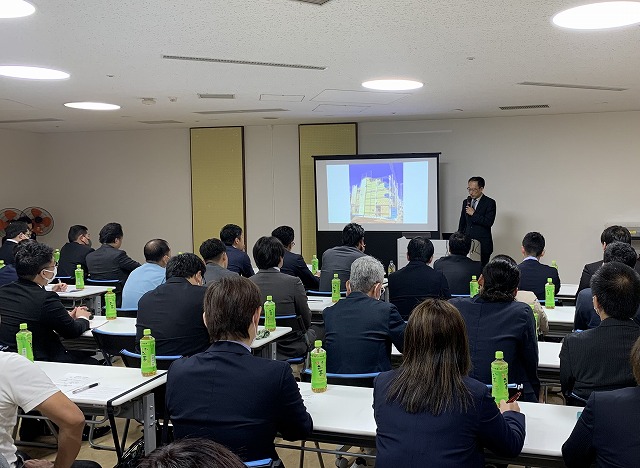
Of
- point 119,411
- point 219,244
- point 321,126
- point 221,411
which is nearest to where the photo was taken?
point 221,411

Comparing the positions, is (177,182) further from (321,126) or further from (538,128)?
(538,128)

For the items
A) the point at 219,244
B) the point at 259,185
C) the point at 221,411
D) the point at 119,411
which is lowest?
the point at 119,411

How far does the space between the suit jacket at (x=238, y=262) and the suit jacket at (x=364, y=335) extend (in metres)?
2.73

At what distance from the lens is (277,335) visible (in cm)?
421

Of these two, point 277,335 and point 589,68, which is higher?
point 589,68

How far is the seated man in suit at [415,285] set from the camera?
5.01m

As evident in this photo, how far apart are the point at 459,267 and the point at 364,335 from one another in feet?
7.85

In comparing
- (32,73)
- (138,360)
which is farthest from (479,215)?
(138,360)

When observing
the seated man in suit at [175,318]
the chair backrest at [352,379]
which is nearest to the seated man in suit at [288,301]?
the seated man in suit at [175,318]

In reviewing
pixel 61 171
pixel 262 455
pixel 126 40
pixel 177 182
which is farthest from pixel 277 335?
pixel 61 171

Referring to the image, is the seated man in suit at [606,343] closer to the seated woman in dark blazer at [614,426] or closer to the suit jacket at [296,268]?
the seated woman in dark blazer at [614,426]

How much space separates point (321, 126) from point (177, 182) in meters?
2.78

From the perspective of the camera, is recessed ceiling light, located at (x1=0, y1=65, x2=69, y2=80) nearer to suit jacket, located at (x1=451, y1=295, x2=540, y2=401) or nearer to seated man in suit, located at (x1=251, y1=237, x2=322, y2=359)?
seated man in suit, located at (x1=251, y1=237, x2=322, y2=359)

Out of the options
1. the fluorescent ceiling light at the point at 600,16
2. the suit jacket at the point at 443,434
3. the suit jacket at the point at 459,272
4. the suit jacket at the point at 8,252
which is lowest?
the suit jacket at the point at 443,434
